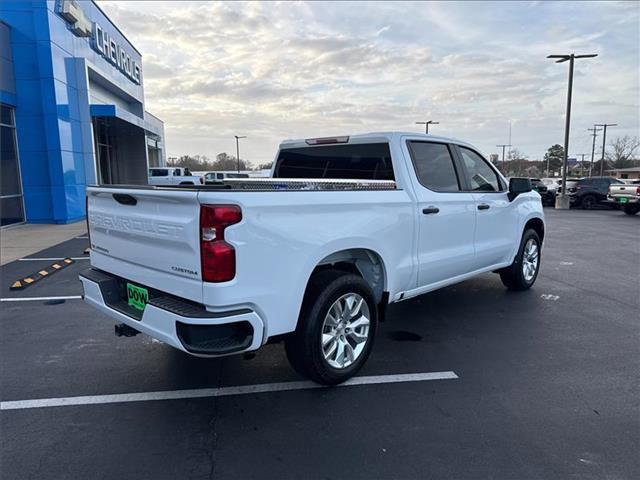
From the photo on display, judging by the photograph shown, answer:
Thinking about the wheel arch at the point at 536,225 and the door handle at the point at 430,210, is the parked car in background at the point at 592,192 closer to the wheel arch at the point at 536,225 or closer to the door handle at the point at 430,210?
the wheel arch at the point at 536,225

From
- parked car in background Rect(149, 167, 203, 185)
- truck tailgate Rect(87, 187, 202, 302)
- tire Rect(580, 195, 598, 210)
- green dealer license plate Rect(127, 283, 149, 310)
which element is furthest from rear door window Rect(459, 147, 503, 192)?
parked car in background Rect(149, 167, 203, 185)

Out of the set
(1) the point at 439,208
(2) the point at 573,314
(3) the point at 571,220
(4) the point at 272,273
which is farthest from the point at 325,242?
(3) the point at 571,220

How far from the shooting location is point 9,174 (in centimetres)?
1423

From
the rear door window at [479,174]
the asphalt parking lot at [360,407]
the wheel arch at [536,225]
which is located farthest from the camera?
the wheel arch at [536,225]

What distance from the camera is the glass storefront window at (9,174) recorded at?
13.8 metres

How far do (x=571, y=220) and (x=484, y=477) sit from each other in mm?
16922

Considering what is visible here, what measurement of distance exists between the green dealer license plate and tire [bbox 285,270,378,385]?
1065 mm

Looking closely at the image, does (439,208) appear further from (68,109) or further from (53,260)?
(68,109)

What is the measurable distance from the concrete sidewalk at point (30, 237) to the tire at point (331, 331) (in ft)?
25.3

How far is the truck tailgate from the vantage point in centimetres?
283

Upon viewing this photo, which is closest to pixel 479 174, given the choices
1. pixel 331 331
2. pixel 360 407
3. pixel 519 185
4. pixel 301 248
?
pixel 519 185

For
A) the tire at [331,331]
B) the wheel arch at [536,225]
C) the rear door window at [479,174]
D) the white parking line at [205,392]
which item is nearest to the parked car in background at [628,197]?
the wheel arch at [536,225]

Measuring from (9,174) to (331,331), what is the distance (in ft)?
48.0

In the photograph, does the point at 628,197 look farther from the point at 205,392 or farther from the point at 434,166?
the point at 205,392
